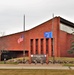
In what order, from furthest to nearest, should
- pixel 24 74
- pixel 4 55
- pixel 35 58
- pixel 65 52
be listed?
pixel 4 55
pixel 65 52
pixel 35 58
pixel 24 74

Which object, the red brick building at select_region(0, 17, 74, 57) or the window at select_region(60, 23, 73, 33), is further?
the window at select_region(60, 23, 73, 33)

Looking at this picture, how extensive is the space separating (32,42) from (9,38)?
8.87 meters

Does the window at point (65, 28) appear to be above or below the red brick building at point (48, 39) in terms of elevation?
above

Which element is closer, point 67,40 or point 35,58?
point 35,58

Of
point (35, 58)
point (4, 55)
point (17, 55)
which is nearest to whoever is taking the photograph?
point (35, 58)

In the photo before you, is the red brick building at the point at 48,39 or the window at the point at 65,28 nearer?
the red brick building at the point at 48,39

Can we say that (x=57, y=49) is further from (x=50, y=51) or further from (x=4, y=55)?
(x=4, y=55)

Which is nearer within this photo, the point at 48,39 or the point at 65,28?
the point at 48,39

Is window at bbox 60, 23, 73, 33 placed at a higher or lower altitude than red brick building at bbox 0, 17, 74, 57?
higher

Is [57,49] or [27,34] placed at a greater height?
[27,34]

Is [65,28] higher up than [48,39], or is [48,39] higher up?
[65,28]

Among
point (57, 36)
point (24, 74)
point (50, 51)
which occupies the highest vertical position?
point (57, 36)

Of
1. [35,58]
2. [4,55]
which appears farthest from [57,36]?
[35,58]

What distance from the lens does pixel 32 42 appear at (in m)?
64.2
